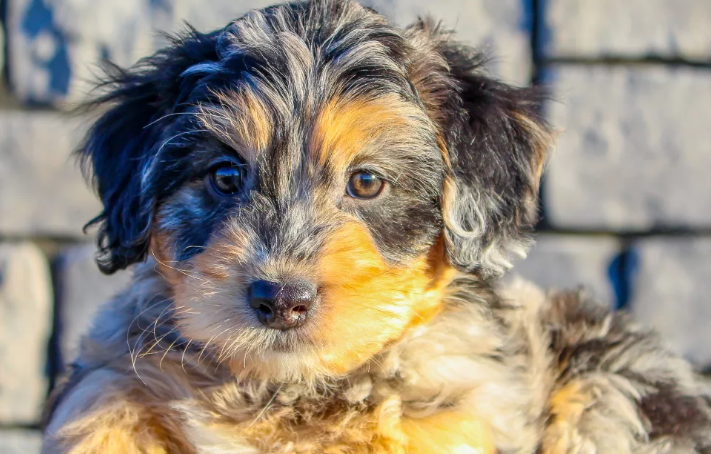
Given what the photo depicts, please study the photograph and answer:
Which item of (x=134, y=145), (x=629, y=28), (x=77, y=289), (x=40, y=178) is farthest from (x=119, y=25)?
(x=629, y=28)

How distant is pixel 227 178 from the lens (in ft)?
7.48

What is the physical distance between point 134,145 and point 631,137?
7.80ft

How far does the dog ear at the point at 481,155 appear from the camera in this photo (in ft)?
7.59

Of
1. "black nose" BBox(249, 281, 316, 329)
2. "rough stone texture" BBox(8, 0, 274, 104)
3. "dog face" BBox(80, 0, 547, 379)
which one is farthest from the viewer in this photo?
"rough stone texture" BBox(8, 0, 274, 104)

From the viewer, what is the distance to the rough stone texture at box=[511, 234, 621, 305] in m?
3.81

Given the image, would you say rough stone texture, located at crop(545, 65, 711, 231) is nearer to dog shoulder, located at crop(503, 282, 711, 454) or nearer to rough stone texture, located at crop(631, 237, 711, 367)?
rough stone texture, located at crop(631, 237, 711, 367)

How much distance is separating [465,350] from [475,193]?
56 cm

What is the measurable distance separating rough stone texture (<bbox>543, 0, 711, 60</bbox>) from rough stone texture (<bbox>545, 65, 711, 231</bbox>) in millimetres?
83

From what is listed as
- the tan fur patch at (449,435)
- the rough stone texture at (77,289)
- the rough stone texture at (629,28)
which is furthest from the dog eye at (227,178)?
the rough stone texture at (629,28)

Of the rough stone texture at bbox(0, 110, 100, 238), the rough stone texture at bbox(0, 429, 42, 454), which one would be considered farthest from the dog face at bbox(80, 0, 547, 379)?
the rough stone texture at bbox(0, 429, 42, 454)

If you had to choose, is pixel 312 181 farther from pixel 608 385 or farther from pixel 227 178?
pixel 608 385

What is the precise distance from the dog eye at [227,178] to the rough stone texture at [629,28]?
204 centimetres

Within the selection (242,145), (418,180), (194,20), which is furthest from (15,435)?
(418,180)

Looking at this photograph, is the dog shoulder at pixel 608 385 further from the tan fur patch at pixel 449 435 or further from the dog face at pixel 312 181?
the dog face at pixel 312 181
